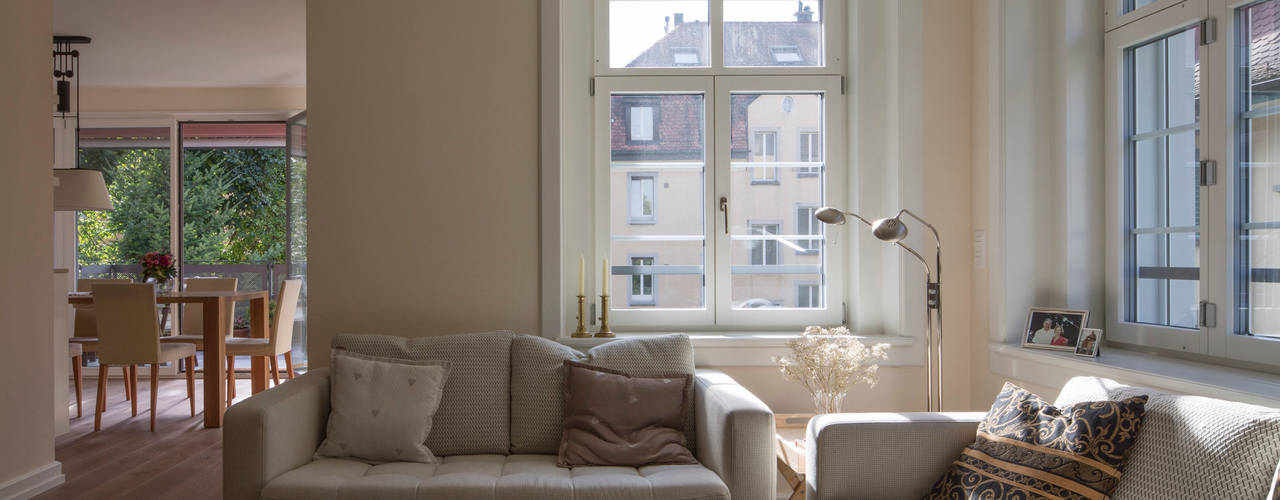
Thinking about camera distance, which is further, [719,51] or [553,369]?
[719,51]

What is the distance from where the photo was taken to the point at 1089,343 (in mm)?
2879

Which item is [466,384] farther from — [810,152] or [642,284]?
[810,152]

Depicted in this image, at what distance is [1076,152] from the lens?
3152mm

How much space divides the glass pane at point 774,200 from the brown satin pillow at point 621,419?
3.23 feet

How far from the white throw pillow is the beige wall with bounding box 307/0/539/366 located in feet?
1.70

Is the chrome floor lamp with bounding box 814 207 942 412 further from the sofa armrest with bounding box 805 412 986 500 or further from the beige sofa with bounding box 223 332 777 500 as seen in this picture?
the beige sofa with bounding box 223 332 777 500

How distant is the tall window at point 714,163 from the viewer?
3719 mm

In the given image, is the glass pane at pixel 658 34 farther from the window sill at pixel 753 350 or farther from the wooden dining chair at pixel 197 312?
the wooden dining chair at pixel 197 312

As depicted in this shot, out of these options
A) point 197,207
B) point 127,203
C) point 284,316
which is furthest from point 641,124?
point 127,203

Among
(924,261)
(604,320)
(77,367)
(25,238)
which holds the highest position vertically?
(25,238)

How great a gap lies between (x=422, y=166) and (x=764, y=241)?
1.60 metres

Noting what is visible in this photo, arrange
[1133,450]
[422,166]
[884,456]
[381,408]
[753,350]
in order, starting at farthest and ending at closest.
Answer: [753,350], [422,166], [381,408], [884,456], [1133,450]

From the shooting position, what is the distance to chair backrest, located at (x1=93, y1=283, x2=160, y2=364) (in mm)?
4801

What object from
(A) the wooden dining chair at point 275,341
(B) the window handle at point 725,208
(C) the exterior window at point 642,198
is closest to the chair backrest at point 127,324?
(A) the wooden dining chair at point 275,341
